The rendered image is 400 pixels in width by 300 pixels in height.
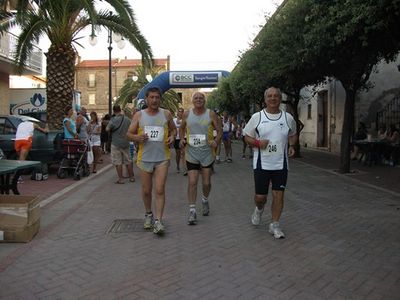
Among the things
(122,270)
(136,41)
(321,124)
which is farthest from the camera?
(321,124)

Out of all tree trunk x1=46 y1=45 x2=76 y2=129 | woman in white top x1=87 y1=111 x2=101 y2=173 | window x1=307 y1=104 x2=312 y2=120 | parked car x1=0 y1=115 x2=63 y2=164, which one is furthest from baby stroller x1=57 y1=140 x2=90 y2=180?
window x1=307 y1=104 x2=312 y2=120

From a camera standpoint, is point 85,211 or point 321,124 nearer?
point 85,211

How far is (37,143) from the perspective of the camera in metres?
11.9

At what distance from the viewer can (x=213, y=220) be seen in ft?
22.9

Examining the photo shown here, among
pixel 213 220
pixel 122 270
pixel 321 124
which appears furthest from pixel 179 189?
pixel 321 124

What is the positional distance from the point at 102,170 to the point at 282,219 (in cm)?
833

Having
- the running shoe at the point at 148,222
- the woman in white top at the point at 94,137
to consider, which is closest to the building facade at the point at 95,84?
the woman in white top at the point at 94,137

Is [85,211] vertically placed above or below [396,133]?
below

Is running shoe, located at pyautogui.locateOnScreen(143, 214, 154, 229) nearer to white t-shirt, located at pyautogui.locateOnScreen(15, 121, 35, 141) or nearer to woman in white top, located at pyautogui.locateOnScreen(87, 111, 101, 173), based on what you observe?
white t-shirt, located at pyautogui.locateOnScreen(15, 121, 35, 141)

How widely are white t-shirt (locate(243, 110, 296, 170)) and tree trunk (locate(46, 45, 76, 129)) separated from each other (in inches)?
398

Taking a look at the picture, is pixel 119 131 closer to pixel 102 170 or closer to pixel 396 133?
pixel 102 170

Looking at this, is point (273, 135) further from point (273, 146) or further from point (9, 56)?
point (9, 56)

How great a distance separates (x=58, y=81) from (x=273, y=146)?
1045cm

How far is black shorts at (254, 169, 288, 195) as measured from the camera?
5859 mm
